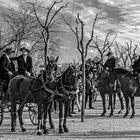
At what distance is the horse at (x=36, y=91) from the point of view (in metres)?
10.2

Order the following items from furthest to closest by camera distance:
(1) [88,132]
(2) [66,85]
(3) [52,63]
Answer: (1) [88,132], (2) [66,85], (3) [52,63]

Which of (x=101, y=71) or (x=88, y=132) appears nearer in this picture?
(x=88, y=132)

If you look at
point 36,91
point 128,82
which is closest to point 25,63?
point 36,91

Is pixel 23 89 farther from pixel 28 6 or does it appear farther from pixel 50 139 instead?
pixel 28 6

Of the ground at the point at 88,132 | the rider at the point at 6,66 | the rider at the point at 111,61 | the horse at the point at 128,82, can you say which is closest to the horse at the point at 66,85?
the ground at the point at 88,132

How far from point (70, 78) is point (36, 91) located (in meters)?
1.18

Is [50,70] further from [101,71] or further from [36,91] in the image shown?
[101,71]

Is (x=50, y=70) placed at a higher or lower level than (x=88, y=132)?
higher

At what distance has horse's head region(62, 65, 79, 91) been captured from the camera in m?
10.2

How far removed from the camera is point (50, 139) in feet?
30.8

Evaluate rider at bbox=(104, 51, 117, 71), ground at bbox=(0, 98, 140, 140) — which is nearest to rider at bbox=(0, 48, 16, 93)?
ground at bbox=(0, 98, 140, 140)

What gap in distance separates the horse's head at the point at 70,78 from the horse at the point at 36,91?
47cm

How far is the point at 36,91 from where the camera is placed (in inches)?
406

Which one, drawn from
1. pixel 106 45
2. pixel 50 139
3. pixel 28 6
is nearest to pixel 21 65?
pixel 50 139
